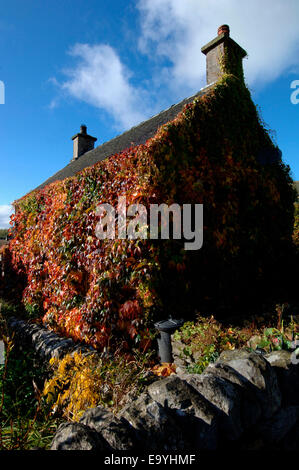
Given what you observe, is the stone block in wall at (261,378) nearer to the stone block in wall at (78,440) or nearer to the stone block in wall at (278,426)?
the stone block in wall at (278,426)

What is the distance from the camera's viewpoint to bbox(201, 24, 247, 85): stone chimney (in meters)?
7.86

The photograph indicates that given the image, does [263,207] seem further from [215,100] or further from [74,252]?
[74,252]

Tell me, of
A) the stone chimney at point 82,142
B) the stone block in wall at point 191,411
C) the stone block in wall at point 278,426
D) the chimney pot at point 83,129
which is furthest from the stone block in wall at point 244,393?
the chimney pot at point 83,129

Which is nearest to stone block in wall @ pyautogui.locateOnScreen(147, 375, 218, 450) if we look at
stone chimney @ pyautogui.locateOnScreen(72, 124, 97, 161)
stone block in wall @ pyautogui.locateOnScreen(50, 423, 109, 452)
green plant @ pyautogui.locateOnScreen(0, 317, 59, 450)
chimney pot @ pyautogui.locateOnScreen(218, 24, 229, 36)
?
stone block in wall @ pyautogui.locateOnScreen(50, 423, 109, 452)

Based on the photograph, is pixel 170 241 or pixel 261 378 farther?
pixel 170 241

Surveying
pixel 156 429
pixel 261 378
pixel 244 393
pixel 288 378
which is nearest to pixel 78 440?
pixel 156 429

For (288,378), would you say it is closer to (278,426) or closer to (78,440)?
(278,426)

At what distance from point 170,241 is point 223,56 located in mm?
6322

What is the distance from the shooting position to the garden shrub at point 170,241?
4.59 metres

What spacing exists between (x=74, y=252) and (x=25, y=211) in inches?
148

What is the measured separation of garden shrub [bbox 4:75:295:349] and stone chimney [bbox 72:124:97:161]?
8979 millimetres

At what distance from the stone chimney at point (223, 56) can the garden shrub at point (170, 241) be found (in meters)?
0.63

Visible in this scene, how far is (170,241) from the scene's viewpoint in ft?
15.6

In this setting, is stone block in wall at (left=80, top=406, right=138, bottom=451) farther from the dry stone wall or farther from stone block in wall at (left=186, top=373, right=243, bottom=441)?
stone block in wall at (left=186, top=373, right=243, bottom=441)
